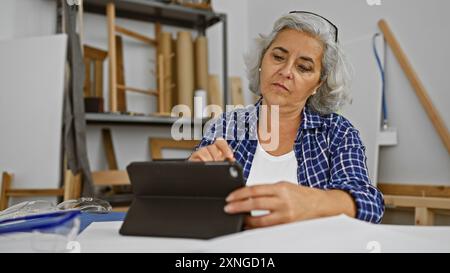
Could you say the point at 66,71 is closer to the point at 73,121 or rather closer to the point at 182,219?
the point at 73,121

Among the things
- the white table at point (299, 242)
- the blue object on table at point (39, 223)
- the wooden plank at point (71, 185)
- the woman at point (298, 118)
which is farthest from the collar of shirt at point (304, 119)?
the wooden plank at point (71, 185)

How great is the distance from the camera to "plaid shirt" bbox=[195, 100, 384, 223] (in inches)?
29.1

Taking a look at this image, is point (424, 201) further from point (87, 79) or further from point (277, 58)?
point (87, 79)

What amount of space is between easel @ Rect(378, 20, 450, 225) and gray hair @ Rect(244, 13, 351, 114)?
486 mm

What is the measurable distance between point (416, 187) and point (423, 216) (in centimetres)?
12

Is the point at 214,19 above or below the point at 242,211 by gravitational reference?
above

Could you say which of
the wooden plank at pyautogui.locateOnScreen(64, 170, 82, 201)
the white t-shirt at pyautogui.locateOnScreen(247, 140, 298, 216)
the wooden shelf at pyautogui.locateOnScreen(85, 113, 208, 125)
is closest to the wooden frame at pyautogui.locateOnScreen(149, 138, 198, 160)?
the wooden shelf at pyautogui.locateOnScreen(85, 113, 208, 125)

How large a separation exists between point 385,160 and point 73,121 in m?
1.36

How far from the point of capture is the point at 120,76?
8.06 ft

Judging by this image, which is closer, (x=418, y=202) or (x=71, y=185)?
(x=418, y=202)

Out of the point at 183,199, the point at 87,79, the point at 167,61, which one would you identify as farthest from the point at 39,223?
the point at 167,61

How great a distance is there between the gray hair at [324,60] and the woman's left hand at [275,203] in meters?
0.50

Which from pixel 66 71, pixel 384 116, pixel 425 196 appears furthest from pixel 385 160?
pixel 66 71

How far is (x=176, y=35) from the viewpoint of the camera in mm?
2676
